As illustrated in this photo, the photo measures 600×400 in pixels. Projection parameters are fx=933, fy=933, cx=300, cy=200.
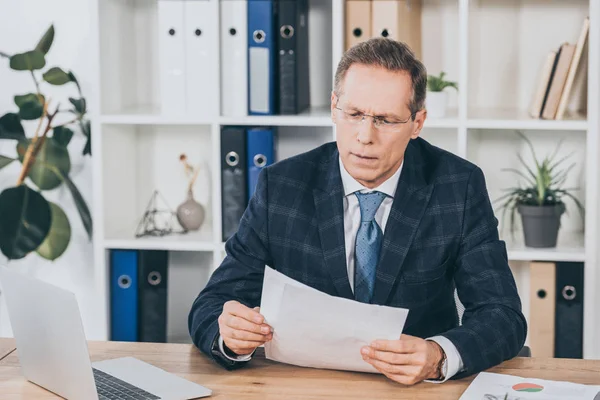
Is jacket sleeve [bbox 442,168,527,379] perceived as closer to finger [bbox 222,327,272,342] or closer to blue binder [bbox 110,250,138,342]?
finger [bbox 222,327,272,342]

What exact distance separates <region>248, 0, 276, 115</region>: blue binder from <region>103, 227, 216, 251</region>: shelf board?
1.46 feet

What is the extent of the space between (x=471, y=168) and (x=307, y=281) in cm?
43

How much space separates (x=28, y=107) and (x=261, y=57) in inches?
31.8

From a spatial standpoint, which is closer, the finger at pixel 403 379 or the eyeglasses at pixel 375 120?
the finger at pixel 403 379

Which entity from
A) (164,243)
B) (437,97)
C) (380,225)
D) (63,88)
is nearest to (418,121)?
(380,225)

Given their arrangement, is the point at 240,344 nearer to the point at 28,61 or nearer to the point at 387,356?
the point at 387,356

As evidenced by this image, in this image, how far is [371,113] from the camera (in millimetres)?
1825

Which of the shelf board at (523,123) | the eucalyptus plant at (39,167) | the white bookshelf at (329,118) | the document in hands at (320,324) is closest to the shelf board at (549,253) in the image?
the white bookshelf at (329,118)

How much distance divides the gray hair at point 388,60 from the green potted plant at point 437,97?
3.07 ft

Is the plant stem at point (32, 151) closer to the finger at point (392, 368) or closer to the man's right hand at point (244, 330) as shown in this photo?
the man's right hand at point (244, 330)

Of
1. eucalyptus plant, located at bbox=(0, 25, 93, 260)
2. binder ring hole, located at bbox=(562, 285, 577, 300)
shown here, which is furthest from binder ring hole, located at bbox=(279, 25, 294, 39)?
binder ring hole, located at bbox=(562, 285, 577, 300)

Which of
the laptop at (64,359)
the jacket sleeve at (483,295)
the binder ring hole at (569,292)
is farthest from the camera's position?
the binder ring hole at (569,292)

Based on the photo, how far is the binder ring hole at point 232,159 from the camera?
2918 millimetres

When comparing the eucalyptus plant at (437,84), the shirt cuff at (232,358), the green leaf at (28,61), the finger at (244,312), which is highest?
the green leaf at (28,61)
